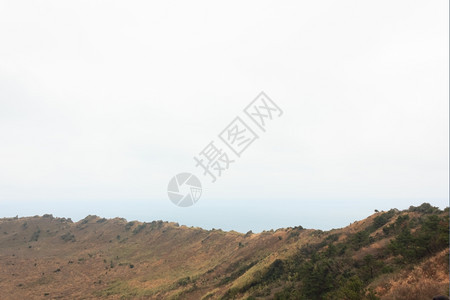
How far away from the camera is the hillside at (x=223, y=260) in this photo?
14.5 m

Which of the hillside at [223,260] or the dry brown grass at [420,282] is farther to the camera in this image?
the hillside at [223,260]

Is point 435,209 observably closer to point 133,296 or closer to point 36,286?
point 133,296

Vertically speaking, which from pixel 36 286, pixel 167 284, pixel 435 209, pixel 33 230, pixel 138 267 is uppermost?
pixel 33 230

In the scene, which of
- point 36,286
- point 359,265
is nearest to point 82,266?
point 36,286

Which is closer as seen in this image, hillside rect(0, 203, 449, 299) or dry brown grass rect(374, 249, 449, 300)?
dry brown grass rect(374, 249, 449, 300)

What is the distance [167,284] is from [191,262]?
9655 millimetres

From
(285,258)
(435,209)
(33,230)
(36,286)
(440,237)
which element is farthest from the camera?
(33,230)

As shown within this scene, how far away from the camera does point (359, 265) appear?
18094 millimetres

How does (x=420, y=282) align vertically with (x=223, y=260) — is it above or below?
below

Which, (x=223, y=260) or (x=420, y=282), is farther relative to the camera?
(x=223, y=260)

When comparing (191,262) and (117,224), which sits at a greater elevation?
(117,224)

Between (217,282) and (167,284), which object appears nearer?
(217,282)

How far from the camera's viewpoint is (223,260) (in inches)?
1613

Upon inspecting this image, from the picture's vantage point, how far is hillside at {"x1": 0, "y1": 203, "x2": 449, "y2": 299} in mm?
14514
